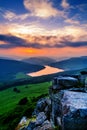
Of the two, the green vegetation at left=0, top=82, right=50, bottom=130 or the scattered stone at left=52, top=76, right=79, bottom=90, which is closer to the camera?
the scattered stone at left=52, top=76, right=79, bottom=90

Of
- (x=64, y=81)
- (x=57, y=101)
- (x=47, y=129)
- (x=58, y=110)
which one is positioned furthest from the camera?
(x=64, y=81)

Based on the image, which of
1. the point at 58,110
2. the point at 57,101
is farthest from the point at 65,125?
the point at 57,101

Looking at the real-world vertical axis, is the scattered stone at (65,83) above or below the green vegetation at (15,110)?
above

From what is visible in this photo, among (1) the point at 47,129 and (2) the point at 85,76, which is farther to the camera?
(2) the point at 85,76

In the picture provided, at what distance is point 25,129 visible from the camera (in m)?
19.3

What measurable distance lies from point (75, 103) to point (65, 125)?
7.18 ft

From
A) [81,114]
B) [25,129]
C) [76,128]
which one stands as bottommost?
[25,129]

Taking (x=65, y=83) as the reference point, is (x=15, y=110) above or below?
below

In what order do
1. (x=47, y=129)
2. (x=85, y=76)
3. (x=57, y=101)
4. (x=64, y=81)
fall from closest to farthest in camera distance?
(x=47, y=129) < (x=57, y=101) < (x=64, y=81) < (x=85, y=76)

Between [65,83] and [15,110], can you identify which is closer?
[65,83]

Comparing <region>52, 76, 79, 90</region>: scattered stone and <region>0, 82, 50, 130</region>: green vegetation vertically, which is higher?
<region>52, 76, 79, 90</region>: scattered stone

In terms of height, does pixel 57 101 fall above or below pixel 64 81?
below

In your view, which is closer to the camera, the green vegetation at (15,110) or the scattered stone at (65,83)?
the scattered stone at (65,83)

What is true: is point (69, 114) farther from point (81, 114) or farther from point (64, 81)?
point (64, 81)
